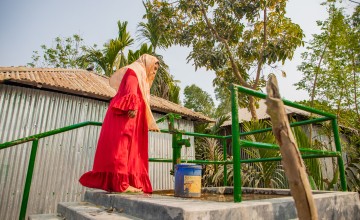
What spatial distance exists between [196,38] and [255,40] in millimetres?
2148

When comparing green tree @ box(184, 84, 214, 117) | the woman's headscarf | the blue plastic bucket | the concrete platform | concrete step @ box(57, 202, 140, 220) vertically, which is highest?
green tree @ box(184, 84, 214, 117)

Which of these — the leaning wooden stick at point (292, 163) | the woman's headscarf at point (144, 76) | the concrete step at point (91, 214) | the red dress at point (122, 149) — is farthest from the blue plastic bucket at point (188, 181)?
the leaning wooden stick at point (292, 163)

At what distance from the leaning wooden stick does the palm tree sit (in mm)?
11783

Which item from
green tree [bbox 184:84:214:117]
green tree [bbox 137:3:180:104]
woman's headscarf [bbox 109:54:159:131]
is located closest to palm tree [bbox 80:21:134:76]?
green tree [bbox 137:3:180:104]

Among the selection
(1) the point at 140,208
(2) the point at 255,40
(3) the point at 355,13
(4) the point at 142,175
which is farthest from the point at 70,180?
(3) the point at 355,13

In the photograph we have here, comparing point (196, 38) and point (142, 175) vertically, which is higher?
point (196, 38)

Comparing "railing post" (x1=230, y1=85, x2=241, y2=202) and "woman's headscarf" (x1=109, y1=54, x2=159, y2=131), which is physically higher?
"woman's headscarf" (x1=109, y1=54, x2=159, y2=131)

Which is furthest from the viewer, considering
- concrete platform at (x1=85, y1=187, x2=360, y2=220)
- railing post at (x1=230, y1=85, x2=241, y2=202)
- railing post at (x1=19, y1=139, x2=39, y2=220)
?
railing post at (x1=19, y1=139, x2=39, y2=220)

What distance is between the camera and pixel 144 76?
3328 millimetres

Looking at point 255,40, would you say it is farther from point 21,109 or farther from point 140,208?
point 140,208

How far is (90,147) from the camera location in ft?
22.0

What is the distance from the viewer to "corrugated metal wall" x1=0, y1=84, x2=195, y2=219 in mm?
5555

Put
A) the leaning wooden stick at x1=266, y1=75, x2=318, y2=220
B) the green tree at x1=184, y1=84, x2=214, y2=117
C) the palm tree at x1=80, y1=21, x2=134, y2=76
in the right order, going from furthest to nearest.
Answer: the green tree at x1=184, y1=84, x2=214, y2=117
the palm tree at x1=80, y1=21, x2=134, y2=76
the leaning wooden stick at x1=266, y1=75, x2=318, y2=220

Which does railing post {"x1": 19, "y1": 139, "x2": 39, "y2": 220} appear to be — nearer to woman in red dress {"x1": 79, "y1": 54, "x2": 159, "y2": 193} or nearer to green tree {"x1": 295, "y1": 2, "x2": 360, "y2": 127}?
woman in red dress {"x1": 79, "y1": 54, "x2": 159, "y2": 193}
